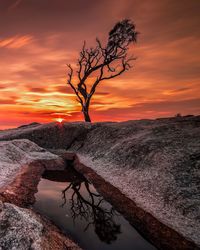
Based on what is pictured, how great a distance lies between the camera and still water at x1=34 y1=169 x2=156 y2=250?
10828mm

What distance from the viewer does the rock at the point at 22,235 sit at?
7873 millimetres

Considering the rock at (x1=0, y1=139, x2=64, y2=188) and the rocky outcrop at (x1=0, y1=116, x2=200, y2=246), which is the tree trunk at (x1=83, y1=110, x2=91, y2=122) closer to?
the rocky outcrop at (x1=0, y1=116, x2=200, y2=246)

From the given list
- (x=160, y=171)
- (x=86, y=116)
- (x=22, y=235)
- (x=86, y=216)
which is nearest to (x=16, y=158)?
(x=160, y=171)

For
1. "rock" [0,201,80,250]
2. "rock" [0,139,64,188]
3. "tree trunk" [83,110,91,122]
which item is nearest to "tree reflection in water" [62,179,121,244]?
"rock" [0,201,80,250]

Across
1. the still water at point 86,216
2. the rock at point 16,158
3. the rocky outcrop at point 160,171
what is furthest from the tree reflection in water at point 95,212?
the rock at point 16,158

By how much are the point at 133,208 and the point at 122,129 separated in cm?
2171

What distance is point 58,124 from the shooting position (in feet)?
156

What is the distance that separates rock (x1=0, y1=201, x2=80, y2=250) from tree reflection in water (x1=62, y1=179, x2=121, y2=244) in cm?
→ 250

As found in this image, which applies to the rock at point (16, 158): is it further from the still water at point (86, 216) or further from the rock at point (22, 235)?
the rock at point (22, 235)

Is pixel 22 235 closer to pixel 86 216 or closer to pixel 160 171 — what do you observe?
pixel 86 216

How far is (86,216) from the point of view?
44.8 ft

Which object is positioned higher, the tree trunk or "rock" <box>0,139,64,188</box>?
the tree trunk

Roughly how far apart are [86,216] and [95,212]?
761 millimetres

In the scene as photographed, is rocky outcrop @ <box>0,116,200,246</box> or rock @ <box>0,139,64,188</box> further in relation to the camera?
rock @ <box>0,139,64,188</box>
